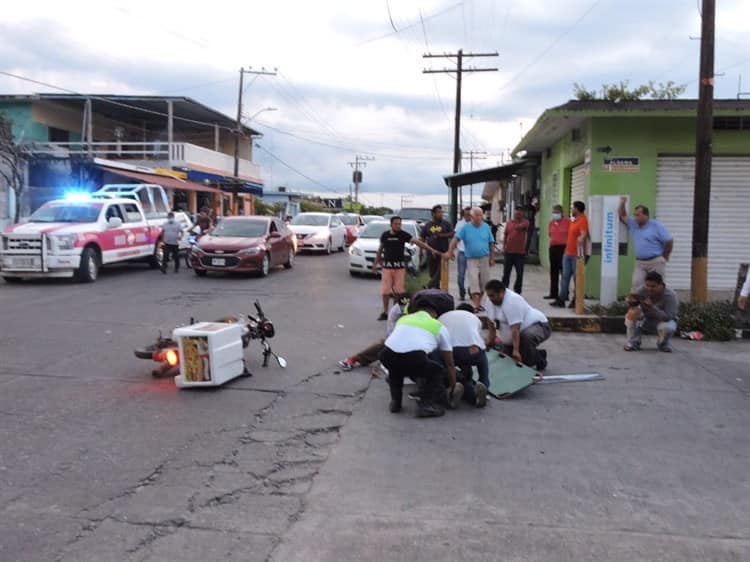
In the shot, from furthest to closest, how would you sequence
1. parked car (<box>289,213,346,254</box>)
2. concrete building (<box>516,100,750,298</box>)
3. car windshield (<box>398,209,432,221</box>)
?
car windshield (<box>398,209,432,221</box>), parked car (<box>289,213,346,254</box>), concrete building (<box>516,100,750,298</box>)

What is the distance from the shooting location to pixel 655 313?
900 cm

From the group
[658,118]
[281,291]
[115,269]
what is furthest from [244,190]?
[658,118]

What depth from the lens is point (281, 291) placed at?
575 inches

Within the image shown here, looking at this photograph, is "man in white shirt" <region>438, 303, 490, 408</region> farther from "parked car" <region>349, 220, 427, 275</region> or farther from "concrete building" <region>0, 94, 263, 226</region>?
"concrete building" <region>0, 94, 263, 226</region>

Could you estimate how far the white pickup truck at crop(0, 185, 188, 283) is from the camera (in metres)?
14.7

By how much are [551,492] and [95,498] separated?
293 centimetres

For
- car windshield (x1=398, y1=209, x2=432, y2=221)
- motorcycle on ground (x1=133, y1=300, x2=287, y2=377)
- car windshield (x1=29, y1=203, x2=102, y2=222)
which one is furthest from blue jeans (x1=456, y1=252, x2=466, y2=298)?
car windshield (x1=398, y1=209, x2=432, y2=221)

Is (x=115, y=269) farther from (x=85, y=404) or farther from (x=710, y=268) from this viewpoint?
(x=710, y=268)

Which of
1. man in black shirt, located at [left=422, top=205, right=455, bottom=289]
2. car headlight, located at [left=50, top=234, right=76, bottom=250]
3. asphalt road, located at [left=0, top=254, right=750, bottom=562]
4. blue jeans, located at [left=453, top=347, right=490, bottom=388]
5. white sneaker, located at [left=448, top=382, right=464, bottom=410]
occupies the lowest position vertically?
asphalt road, located at [left=0, top=254, right=750, bottom=562]

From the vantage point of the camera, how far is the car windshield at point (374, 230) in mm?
18797

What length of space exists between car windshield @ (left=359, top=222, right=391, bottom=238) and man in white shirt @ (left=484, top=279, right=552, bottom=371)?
11067 mm

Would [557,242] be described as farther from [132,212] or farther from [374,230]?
[132,212]

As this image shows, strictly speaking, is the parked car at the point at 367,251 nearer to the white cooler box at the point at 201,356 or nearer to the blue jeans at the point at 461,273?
the blue jeans at the point at 461,273

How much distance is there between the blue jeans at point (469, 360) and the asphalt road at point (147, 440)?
41.5 inches
